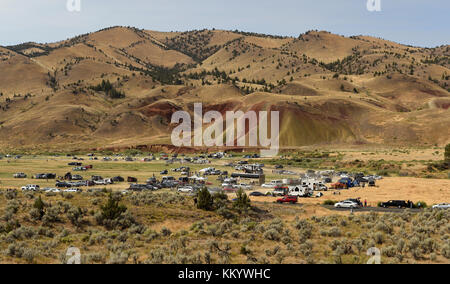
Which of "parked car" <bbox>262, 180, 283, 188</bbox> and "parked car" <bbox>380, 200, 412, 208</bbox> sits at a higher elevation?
"parked car" <bbox>380, 200, 412, 208</bbox>

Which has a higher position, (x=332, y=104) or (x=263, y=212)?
(x=332, y=104)

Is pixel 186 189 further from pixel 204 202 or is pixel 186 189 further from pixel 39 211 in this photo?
pixel 39 211

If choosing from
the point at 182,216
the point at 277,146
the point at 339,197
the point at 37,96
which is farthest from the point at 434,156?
the point at 37,96

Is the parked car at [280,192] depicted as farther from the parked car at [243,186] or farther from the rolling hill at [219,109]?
the rolling hill at [219,109]

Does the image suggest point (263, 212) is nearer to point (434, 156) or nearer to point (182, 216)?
point (182, 216)

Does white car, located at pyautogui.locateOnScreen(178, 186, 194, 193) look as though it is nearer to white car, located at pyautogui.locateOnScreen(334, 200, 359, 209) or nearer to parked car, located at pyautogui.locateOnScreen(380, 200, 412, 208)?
white car, located at pyautogui.locateOnScreen(334, 200, 359, 209)

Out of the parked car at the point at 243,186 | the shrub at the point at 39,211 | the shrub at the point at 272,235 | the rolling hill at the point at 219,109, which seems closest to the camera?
the shrub at the point at 272,235

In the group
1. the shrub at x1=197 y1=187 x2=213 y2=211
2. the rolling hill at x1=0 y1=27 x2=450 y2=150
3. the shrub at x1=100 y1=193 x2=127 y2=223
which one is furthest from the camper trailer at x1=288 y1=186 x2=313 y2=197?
the rolling hill at x1=0 y1=27 x2=450 y2=150

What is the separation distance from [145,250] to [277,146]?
10193 cm

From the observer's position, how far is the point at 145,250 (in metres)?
22.0
